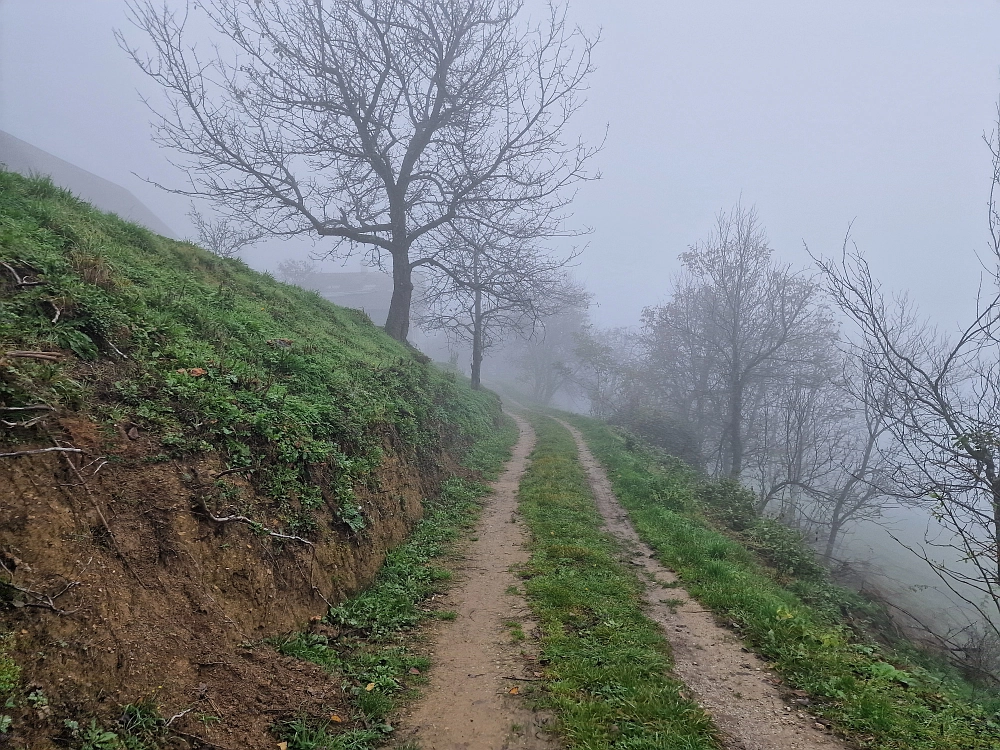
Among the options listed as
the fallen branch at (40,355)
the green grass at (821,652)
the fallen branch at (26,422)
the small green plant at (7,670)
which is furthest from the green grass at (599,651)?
the fallen branch at (40,355)

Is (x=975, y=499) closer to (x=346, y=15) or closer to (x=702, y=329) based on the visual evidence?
(x=346, y=15)

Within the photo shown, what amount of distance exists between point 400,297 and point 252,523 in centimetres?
1500

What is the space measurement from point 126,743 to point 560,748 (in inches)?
108

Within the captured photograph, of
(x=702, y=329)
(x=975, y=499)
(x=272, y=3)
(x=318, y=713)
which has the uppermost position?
(x=272, y=3)

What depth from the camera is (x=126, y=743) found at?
2.69 m

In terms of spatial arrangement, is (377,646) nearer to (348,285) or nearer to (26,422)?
(26,422)

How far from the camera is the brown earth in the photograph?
2.80m

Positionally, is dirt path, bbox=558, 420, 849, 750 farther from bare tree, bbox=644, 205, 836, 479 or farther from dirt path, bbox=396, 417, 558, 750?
bare tree, bbox=644, 205, 836, 479

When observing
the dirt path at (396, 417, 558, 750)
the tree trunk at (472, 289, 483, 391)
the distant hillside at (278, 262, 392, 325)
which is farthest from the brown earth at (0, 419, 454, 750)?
the distant hillside at (278, 262, 392, 325)

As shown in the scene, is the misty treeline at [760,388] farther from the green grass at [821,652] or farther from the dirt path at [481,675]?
the dirt path at [481,675]

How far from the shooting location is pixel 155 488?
411 cm

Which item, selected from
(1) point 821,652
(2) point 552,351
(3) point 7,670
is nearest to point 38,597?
(3) point 7,670

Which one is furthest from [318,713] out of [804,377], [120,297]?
[804,377]

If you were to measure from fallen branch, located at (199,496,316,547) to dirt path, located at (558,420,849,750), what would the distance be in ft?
13.0
